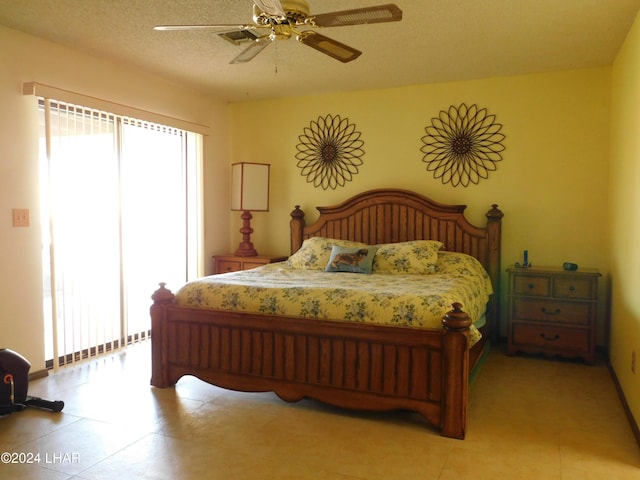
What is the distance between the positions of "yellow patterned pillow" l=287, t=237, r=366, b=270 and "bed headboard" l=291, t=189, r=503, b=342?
34cm

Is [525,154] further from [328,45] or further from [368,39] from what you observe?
[328,45]

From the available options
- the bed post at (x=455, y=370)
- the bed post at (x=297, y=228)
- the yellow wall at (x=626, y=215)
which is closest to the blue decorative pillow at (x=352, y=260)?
the bed post at (x=297, y=228)

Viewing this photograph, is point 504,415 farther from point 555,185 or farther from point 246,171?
point 246,171

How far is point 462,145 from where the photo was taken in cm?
469

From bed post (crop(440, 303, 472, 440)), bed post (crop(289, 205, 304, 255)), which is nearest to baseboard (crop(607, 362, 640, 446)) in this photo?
bed post (crop(440, 303, 472, 440))

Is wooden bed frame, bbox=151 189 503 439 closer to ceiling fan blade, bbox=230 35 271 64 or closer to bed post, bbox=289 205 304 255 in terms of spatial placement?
ceiling fan blade, bbox=230 35 271 64

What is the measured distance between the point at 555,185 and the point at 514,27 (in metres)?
1.63

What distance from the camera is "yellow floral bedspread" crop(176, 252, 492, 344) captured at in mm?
2842

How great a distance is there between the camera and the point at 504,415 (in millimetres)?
2977

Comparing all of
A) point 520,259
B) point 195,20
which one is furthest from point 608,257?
point 195,20

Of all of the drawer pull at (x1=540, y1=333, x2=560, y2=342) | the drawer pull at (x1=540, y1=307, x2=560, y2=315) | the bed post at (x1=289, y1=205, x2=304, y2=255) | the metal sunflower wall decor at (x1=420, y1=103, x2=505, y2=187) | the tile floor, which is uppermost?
the metal sunflower wall decor at (x1=420, y1=103, x2=505, y2=187)

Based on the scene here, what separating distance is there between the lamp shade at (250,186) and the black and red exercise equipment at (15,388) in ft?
8.85

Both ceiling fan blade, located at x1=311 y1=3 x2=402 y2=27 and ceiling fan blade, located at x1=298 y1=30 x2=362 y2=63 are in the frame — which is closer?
ceiling fan blade, located at x1=311 y1=3 x2=402 y2=27

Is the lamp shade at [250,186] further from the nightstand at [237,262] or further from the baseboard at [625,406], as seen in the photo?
the baseboard at [625,406]
